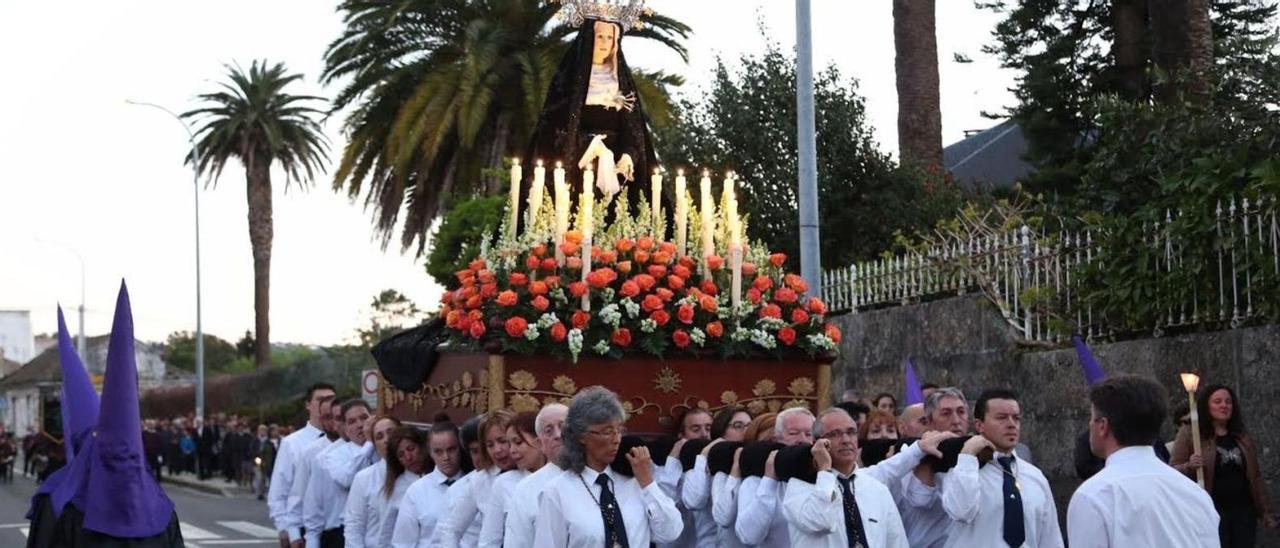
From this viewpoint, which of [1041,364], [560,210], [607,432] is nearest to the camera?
[607,432]

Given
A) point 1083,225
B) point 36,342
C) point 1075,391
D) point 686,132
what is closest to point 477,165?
point 686,132

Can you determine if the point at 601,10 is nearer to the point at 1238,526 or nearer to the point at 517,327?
the point at 517,327

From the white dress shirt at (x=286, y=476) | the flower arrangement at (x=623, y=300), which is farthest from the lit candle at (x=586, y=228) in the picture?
the white dress shirt at (x=286, y=476)

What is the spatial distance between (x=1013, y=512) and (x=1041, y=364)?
661cm

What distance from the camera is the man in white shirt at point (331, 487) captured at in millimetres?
11664

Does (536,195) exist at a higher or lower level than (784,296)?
higher

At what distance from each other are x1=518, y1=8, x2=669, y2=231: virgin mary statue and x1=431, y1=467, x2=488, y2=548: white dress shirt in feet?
9.01

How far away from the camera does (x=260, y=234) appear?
1815 inches

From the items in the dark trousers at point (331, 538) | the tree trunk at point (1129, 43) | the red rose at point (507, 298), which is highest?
the tree trunk at point (1129, 43)

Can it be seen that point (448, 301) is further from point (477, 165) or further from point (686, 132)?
point (477, 165)

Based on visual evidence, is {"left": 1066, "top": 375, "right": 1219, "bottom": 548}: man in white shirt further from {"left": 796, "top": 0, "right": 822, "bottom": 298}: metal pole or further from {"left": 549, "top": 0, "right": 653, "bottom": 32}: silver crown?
{"left": 796, "top": 0, "right": 822, "bottom": 298}: metal pole

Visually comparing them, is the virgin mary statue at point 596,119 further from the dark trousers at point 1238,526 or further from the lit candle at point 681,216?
the dark trousers at point 1238,526

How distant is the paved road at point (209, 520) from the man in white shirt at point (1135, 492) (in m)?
15.9

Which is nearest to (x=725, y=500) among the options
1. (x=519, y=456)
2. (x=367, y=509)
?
(x=519, y=456)
